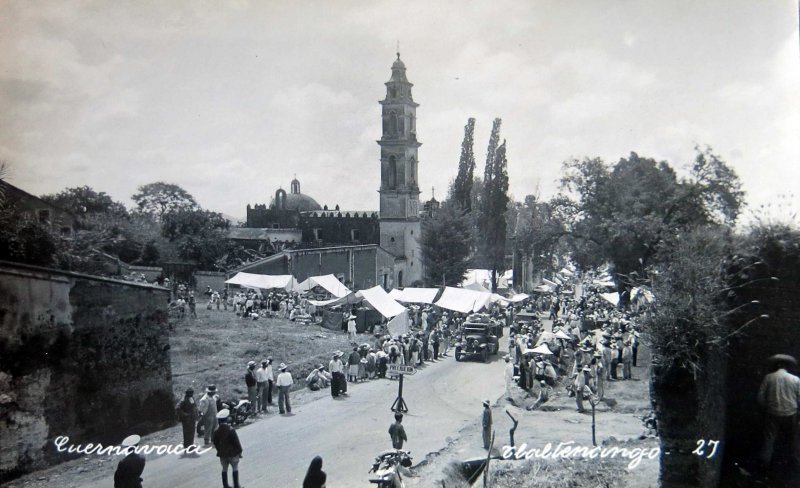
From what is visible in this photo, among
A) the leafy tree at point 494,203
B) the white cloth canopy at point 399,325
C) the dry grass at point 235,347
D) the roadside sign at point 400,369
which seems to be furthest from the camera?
the leafy tree at point 494,203

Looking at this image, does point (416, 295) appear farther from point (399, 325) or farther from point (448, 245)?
point (448, 245)

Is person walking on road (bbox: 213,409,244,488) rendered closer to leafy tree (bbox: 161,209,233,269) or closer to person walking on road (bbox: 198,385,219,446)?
person walking on road (bbox: 198,385,219,446)

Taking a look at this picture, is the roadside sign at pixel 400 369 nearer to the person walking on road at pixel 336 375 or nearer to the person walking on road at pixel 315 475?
the person walking on road at pixel 315 475

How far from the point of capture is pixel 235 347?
52.1 feet

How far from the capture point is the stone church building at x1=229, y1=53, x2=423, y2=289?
31891 mm

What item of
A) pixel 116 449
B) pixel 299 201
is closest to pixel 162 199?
pixel 116 449

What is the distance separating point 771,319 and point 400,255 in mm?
32742

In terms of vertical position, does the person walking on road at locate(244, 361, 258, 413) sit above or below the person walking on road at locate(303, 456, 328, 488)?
above

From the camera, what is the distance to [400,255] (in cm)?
3991

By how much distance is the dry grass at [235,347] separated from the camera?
500 inches

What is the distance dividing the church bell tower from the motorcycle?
27.3 metres

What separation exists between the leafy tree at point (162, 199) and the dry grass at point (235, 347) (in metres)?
3.93

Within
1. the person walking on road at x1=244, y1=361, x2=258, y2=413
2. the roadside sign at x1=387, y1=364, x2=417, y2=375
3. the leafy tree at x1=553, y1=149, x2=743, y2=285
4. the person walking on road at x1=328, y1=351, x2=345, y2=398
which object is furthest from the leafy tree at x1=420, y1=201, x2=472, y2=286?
the roadside sign at x1=387, y1=364, x2=417, y2=375

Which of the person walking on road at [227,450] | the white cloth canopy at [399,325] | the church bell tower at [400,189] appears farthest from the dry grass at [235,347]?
the church bell tower at [400,189]
